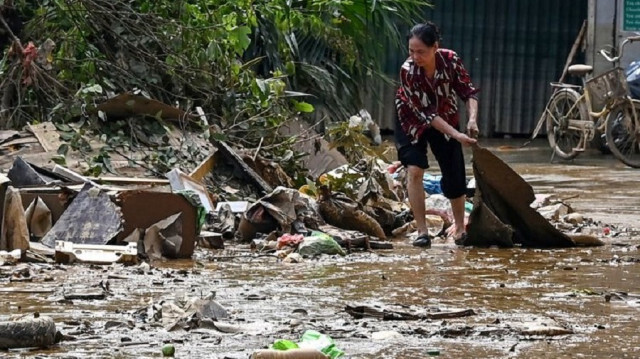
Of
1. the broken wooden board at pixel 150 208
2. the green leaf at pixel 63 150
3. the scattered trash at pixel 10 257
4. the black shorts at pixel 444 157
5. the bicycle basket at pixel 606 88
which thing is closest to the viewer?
the scattered trash at pixel 10 257

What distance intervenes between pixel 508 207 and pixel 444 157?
0.49m

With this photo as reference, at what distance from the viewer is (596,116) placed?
45.6 ft

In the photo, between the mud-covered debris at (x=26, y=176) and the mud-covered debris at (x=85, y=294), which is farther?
the mud-covered debris at (x=26, y=176)

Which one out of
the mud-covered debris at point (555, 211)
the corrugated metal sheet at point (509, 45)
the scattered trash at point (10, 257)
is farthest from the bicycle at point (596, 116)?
the scattered trash at point (10, 257)

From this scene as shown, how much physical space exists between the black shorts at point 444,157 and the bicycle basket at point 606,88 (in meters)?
6.14

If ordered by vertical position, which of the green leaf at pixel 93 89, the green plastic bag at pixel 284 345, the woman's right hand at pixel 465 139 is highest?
the green leaf at pixel 93 89

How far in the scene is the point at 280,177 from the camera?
9234mm

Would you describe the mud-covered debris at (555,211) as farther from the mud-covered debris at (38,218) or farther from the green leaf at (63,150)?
the mud-covered debris at (38,218)

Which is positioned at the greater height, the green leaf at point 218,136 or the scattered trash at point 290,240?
the green leaf at point 218,136

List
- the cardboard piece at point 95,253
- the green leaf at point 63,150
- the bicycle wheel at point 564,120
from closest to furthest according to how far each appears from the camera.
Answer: the cardboard piece at point 95,253
the green leaf at point 63,150
the bicycle wheel at point 564,120

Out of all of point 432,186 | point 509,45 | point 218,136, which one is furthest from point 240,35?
point 509,45

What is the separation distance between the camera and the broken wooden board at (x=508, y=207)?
761 cm

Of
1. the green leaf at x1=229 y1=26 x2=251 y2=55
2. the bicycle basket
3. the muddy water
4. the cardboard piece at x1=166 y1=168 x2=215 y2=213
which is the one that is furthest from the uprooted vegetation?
the bicycle basket

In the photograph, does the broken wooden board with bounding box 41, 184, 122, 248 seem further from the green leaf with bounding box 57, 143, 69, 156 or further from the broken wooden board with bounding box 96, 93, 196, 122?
the broken wooden board with bounding box 96, 93, 196, 122
